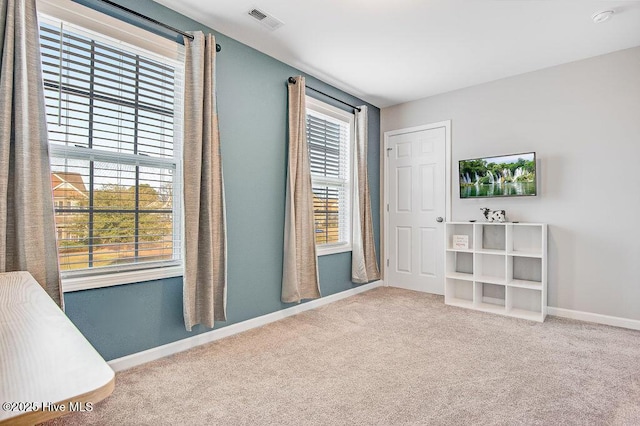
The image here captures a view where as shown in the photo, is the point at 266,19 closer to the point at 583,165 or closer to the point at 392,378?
the point at 392,378

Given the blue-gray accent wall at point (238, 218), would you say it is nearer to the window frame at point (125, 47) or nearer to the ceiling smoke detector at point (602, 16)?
the window frame at point (125, 47)

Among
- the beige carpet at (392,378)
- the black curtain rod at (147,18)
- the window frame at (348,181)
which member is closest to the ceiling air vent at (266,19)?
the black curtain rod at (147,18)

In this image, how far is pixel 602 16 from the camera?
251cm

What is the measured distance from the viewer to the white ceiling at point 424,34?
2.43 metres

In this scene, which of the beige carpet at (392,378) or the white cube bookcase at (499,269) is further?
the white cube bookcase at (499,269)

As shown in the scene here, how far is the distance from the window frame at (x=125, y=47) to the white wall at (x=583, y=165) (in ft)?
10.6

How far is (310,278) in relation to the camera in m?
3.42

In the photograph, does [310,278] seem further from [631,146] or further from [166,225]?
[631,146]

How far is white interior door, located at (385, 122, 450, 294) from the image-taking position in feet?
13.7

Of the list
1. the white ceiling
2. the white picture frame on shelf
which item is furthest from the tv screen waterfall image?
the white ceiling

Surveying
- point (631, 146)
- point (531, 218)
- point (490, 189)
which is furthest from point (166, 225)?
point (631, 146)

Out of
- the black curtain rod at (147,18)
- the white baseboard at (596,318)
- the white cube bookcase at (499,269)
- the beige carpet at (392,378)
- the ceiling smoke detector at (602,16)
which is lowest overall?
the beige carpet at (392,378)

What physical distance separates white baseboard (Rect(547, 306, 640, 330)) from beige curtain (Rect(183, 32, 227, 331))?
125 inches

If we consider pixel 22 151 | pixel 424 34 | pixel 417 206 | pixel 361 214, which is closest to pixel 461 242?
pixel 417 206
